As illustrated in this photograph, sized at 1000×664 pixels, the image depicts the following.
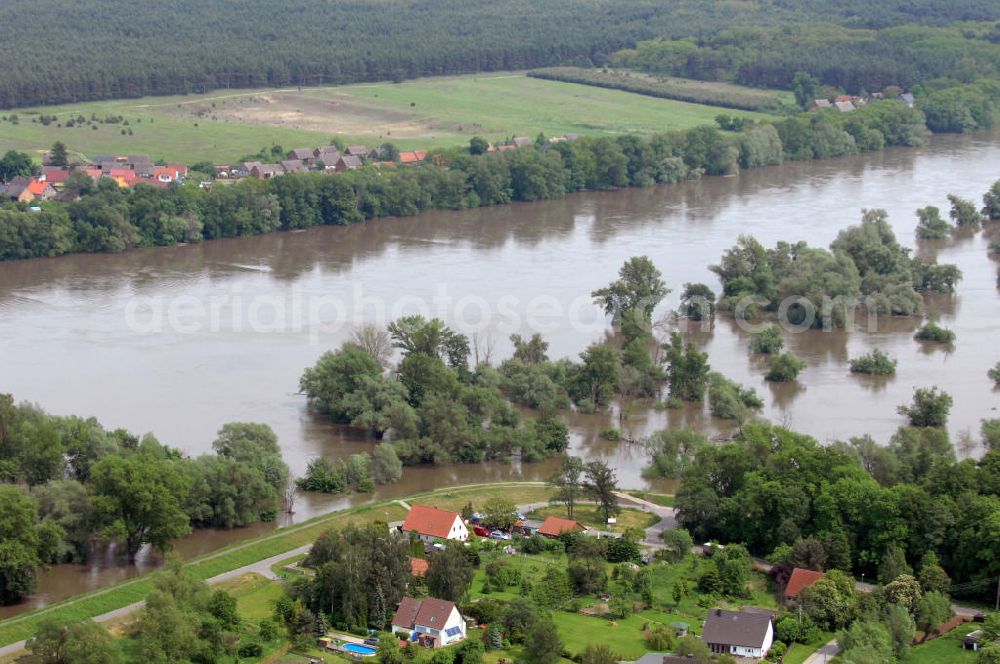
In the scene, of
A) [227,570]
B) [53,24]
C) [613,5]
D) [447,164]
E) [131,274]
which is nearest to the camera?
[227,570]

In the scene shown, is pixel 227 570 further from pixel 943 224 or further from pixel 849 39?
pixel 849 39

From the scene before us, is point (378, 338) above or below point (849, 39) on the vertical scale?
below

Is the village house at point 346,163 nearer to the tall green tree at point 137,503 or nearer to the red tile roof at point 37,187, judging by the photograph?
the red tile roof at point 37,187

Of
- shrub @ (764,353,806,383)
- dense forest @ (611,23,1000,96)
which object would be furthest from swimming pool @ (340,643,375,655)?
dense forest @ (611,23,1000,96)

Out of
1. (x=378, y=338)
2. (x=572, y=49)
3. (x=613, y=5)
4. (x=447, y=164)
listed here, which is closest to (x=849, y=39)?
(x=572, y=49)

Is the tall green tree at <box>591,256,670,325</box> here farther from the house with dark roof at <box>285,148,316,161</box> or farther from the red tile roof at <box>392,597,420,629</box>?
the house with dark roof at <box>285,148,316,161</box>

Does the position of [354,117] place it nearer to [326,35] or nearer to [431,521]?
[326,35]
